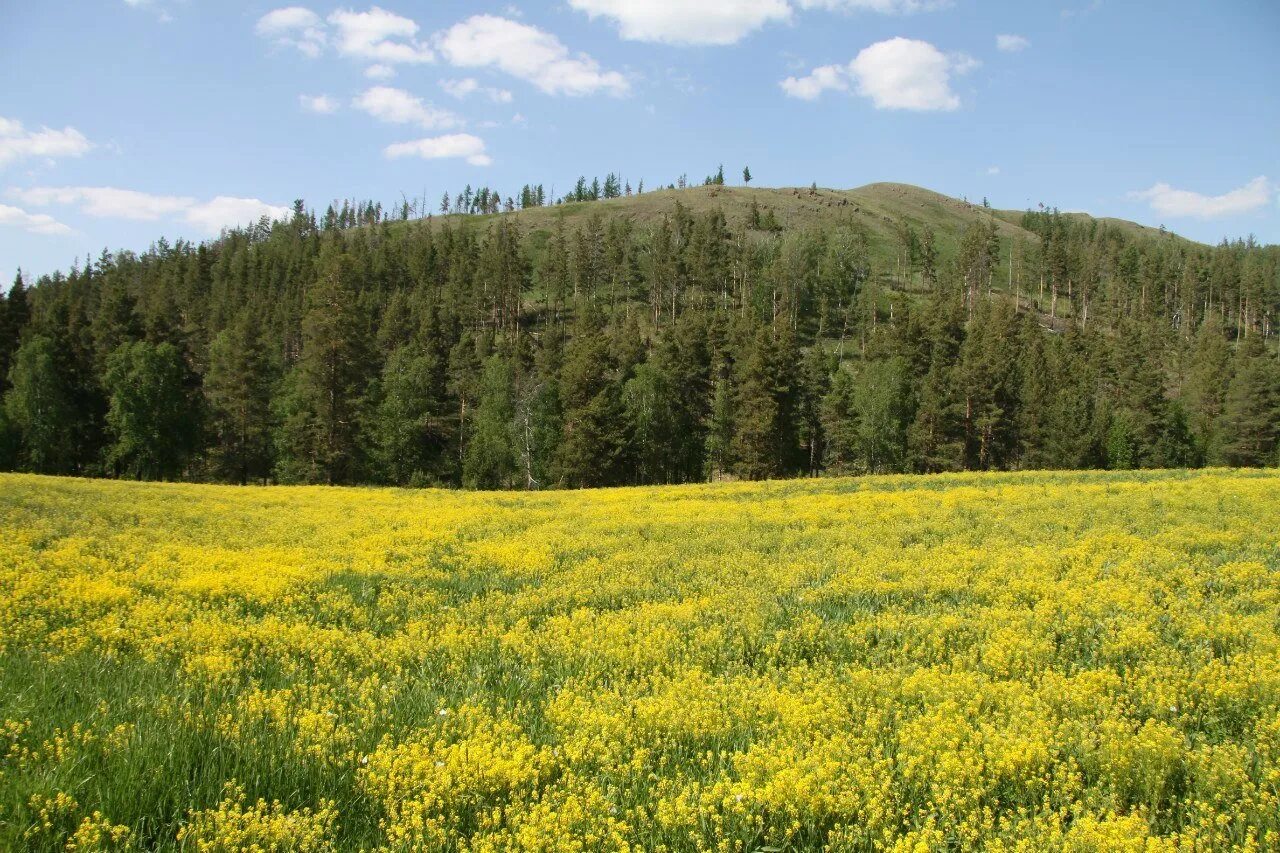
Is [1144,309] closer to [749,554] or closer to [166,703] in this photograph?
[749,554]

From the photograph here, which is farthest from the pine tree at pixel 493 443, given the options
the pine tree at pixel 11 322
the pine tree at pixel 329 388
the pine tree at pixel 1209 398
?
the pine tree at pixel 1209 398

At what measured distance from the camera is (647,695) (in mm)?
6605

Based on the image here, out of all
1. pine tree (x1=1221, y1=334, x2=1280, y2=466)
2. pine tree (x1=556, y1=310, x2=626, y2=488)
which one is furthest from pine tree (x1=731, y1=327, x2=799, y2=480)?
pine tree (x1=1221, y1=334, x2=1280, y2=466)

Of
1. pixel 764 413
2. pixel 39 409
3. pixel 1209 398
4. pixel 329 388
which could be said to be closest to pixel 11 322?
pixel 39 409

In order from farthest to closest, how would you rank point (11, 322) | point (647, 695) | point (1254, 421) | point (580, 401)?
point (1254, 421) → point (11, 322) → point (580, 401) → point (647, 695)

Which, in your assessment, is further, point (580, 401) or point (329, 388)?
point (580, 401)

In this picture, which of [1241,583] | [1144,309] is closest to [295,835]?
[1241,583]

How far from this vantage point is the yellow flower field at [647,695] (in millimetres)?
4348

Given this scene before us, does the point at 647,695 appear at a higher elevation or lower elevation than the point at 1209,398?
lower

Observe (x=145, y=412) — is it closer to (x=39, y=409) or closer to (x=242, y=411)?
A: (x=39, y=409)

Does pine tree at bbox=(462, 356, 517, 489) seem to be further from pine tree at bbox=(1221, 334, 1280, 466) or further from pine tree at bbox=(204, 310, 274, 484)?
pine tree at bbox=(1221, 334, 1280, 466)

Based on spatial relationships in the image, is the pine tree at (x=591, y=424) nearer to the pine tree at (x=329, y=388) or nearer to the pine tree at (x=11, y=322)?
the pine tree at (x=329, y=388)

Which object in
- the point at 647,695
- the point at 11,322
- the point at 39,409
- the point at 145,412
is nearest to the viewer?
the point at 647,695

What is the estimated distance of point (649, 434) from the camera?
61094 mm
